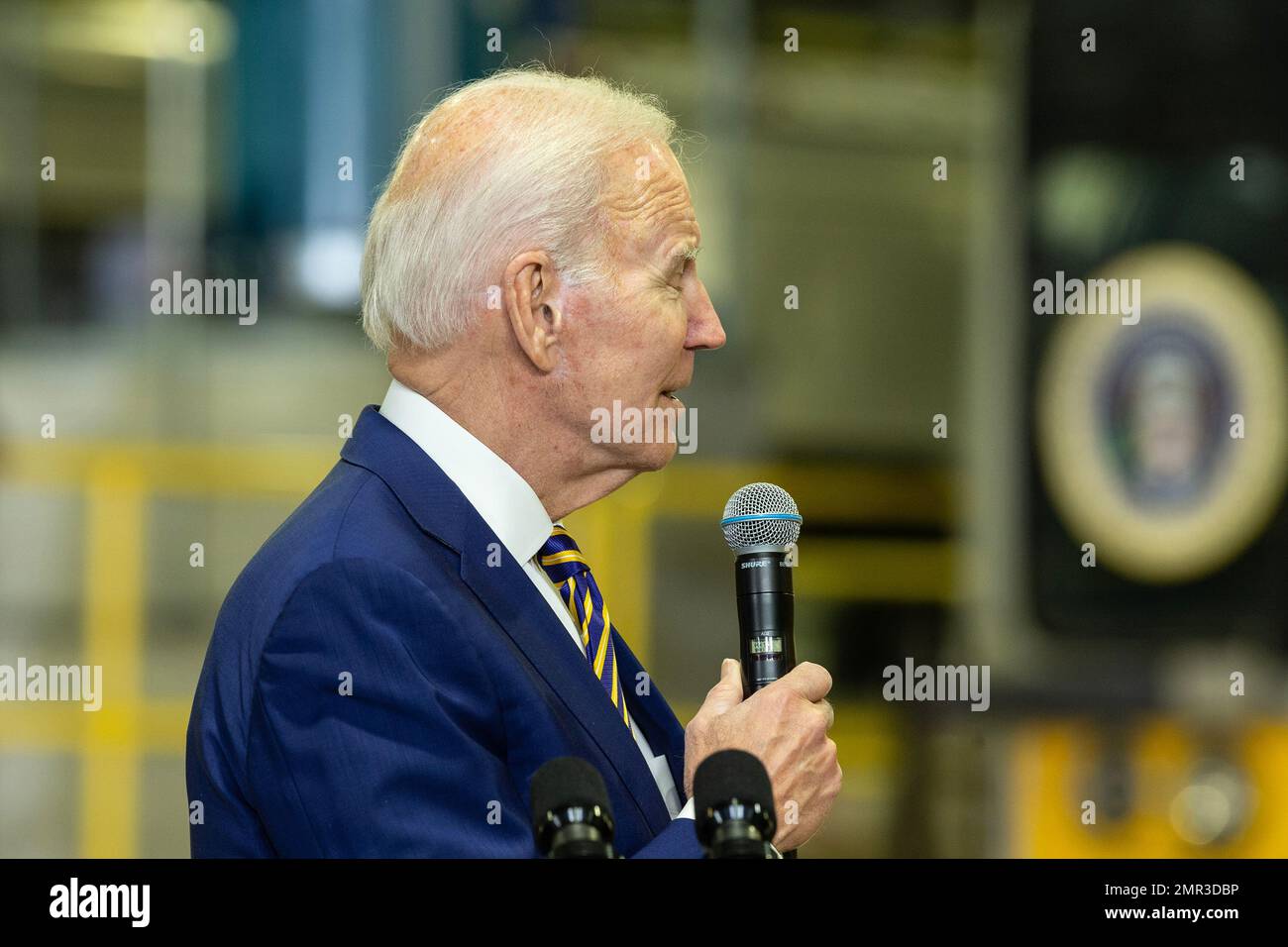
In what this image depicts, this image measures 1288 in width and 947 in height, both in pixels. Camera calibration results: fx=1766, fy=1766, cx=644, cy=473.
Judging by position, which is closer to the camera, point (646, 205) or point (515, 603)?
point (515, 603)

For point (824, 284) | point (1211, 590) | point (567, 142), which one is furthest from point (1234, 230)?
point (567, 142)

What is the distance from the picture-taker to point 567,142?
5.92 feet

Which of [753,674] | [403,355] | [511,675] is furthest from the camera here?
[403,355]

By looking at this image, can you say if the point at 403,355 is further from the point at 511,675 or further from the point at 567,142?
the point at 511,675

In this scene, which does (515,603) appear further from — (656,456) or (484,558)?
(656,456)

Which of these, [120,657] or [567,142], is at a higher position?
[567,142]

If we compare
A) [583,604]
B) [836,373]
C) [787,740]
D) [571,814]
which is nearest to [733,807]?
[571,814]

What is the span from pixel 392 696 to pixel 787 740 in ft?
1.20

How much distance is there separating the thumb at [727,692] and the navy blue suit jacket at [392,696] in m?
0.10

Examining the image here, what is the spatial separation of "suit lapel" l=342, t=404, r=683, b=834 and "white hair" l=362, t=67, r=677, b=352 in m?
0.16

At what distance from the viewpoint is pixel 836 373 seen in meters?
7.29

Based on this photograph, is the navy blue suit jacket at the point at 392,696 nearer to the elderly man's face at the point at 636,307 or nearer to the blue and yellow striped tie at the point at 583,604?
the blue and yellow striped tie at the point at 583,604

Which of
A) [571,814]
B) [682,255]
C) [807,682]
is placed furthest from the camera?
[682,255]
